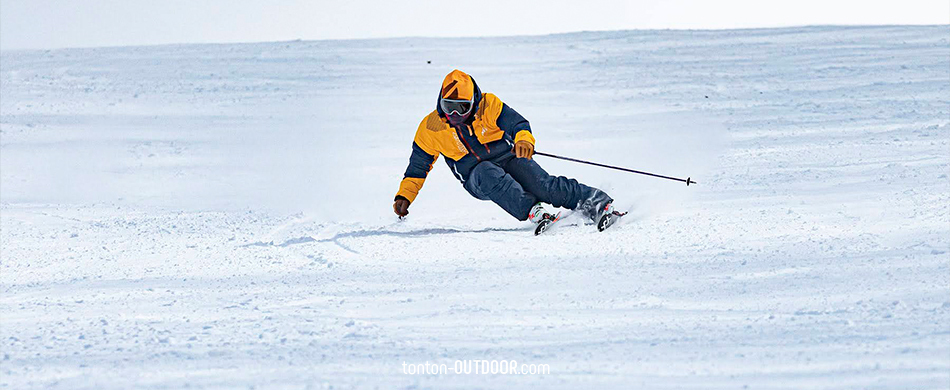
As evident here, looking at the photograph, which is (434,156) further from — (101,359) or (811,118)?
(811,118)

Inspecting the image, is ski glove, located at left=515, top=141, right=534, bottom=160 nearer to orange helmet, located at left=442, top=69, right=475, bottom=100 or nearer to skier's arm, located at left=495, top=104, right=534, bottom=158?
skier's arm, located at left=495, top=104, right=534, bottom=158

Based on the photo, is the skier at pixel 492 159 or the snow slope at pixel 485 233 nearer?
the snow slope at pixel 485 233

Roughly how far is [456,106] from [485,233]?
612mm

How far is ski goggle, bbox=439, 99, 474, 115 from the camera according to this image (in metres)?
4.09

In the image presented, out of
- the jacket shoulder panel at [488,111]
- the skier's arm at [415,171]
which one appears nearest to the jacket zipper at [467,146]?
the jacket shoulder panel at [488,111]

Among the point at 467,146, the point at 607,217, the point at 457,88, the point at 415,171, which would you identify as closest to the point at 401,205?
the point at 415,171

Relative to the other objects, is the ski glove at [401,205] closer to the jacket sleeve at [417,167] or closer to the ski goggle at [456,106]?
the jacket sleeve at [417,167]

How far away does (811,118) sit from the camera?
6.87 metres

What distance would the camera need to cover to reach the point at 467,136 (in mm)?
4277

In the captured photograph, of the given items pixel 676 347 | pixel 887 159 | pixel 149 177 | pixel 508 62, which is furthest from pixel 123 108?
pixel 676 347

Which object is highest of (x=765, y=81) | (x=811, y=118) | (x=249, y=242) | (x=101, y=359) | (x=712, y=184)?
(x=765, y=81)

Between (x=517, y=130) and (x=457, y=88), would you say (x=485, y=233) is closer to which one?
(x=517, y=130)

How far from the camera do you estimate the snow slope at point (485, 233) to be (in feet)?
8.24

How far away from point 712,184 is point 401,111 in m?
4.01
